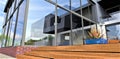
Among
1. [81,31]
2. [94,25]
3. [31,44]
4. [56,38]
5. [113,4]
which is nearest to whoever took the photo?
[31,44]

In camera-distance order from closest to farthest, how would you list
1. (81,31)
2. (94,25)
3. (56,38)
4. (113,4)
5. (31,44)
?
(31,44) → (56,38) → (81,31) → (94,25) → (113,4)

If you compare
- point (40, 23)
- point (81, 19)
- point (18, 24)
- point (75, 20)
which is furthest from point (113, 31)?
point (18, 24)

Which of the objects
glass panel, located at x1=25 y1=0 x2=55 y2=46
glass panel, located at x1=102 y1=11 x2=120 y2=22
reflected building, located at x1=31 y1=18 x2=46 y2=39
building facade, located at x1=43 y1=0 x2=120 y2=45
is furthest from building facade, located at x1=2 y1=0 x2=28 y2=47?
glass panel, located at x1=102 y1=11 x2=120 y2=22

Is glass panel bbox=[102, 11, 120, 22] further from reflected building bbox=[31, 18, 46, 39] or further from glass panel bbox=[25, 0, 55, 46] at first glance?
reflected building bbox=[31, 18, 46, 39]

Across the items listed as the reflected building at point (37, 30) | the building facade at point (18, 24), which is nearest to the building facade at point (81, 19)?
the reflected building at point (37, 30)

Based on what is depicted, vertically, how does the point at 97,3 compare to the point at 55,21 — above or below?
above

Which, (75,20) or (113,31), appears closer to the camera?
(75,20)

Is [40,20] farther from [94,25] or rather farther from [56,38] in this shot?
[94,25]

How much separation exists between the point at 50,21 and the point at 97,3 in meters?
3.70

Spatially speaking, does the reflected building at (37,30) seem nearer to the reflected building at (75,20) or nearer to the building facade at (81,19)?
the reflected building at (75,20)

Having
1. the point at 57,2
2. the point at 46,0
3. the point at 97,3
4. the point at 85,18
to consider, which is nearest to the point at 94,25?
the point at 85,18

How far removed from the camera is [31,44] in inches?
162

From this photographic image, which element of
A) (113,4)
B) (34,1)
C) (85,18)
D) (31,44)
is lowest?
(31,44)

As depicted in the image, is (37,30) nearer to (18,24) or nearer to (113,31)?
(18,24)
